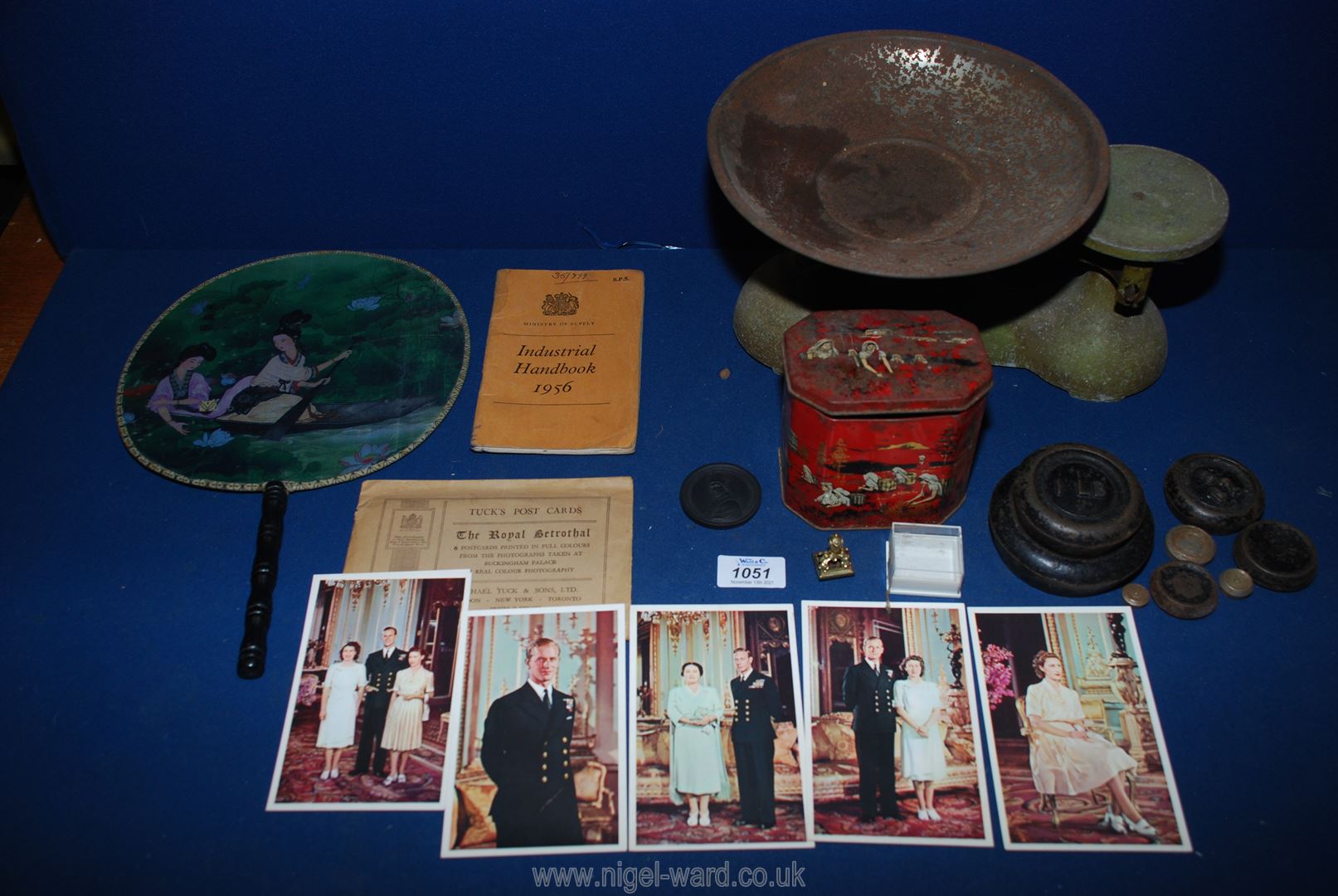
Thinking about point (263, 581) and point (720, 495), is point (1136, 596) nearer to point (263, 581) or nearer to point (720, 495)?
point (720, 495)

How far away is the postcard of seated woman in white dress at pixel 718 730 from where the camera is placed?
125cm

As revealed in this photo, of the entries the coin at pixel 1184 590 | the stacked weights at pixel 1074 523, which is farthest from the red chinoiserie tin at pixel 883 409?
the coin at pixel 1184 590

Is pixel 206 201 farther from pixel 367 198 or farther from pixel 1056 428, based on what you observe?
pixel 1056 428

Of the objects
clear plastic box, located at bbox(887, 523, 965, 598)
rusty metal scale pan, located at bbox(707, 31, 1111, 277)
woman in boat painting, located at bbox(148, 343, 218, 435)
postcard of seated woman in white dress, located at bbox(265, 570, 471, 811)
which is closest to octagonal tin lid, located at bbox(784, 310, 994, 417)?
rusty metal scale pan, located at bbox(707, 31, 1111, 277)

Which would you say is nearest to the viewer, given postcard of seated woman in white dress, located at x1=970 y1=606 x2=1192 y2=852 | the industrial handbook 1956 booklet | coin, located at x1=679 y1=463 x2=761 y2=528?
postcard of seated woman in white dress, located at x1=970 y1=606 x2=1192 y2=852

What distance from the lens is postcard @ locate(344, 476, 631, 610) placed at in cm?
143

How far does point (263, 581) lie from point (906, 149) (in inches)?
45.9

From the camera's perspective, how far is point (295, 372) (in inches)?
66.2

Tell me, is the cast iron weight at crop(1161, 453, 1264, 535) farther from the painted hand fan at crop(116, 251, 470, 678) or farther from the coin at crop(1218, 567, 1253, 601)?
the painted hand fan at crop(116, 251, 470, 678)

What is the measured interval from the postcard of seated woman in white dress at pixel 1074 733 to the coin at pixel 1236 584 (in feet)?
0.54

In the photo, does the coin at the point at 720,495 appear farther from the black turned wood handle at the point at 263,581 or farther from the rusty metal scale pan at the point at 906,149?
the black turned wood handle at the point at 263,581

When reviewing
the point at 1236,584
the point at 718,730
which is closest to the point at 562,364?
the point at 718,730

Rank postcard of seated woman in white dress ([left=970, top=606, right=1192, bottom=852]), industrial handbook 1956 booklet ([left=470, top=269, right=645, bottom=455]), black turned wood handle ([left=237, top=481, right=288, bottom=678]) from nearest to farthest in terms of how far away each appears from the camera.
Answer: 1. postcard of seated woman in white dress ([left=970, top=606, right=1192, bottom=852])
2. black turned wood handle ([left=237, top=481, right=288, bottom=678])
3. industrial handbook 1956 booklet ([left=470, top=269, right=645, bottom=455])

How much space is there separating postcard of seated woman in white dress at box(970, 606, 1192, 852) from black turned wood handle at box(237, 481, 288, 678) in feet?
3.42
